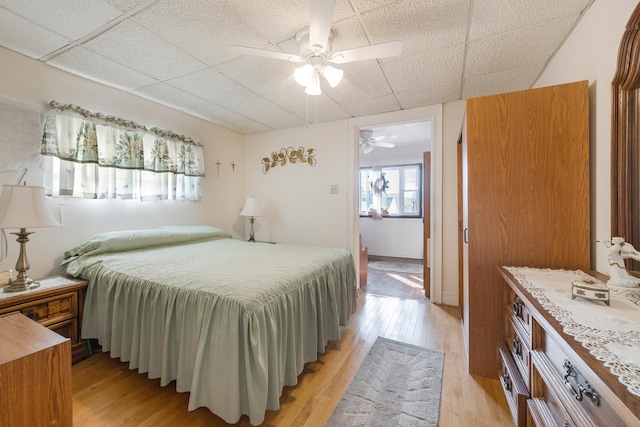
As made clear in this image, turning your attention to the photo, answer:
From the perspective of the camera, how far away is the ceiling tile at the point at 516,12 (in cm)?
151

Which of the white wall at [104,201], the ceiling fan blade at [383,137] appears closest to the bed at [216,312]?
the white wall at [104,201]

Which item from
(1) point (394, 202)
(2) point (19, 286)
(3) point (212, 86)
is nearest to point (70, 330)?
(2) point (19, 286)

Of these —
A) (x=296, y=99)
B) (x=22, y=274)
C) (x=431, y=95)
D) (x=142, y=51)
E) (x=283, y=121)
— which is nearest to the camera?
(x=22, y=274)

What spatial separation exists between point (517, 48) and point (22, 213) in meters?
3.64

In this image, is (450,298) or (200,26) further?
(450,298)

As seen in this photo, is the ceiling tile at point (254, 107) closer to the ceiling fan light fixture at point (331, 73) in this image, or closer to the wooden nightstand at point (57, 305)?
the ceiling fan light fixture at point (331, 73)

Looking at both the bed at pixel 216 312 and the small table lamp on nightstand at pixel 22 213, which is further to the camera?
the small table lamp on nightstand at pixel 22 213

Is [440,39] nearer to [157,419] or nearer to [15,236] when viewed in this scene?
[157,419]

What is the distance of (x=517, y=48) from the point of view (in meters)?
1.95

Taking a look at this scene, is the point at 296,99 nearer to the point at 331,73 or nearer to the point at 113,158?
the point at 331,73

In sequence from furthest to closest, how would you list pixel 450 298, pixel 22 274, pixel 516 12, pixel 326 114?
pixel 326 114 < pixel 450 298 < pixel 22 274 < pixel 516 12

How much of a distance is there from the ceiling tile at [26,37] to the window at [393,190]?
5.01 m

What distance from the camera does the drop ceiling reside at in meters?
1.57

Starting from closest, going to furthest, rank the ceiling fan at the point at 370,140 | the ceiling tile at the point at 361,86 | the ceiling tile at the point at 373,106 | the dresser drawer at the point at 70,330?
the dresser drawer at the point at 70,330, the ceiling tile at the point at 361,86, the ceiling tile at the point at 373,106, the ceiling fan at the point at 370,140
